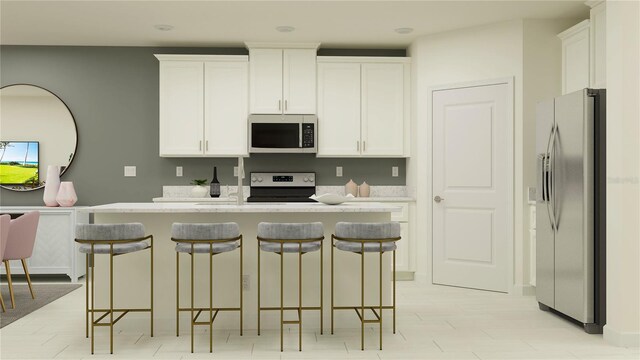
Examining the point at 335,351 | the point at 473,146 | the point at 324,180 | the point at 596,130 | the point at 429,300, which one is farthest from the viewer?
the point at 324,180

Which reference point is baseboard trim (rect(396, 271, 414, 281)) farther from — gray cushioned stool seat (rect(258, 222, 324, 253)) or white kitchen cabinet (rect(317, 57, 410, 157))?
gray cushioned stool seat (rect(258, 222, 324, 253))

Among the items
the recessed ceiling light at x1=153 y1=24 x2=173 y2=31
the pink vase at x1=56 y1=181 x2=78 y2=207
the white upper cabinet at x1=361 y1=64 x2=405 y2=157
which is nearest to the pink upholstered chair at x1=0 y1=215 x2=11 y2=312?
the pink vase at x1=56 y1=181 x2=78 y2=207

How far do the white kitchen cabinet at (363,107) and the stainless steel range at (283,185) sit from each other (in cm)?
43

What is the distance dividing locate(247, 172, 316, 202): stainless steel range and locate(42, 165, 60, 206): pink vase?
7.00 feet

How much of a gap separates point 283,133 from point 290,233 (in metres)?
2.54

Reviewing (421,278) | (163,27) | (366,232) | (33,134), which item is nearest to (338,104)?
(163,27)

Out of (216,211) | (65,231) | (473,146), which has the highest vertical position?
(473,146)

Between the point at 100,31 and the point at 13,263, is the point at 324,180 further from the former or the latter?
the point at 13,263

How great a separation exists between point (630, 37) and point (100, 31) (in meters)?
4.79

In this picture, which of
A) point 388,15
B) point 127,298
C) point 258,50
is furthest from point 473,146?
point 127,298

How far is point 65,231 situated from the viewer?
17.4 ft

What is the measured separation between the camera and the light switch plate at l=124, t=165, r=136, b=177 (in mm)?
5863

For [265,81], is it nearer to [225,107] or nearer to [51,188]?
[225,107]

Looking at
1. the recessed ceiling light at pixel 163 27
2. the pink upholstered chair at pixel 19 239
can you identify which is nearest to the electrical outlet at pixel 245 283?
the pink upholstered chair at pixel 19 239
